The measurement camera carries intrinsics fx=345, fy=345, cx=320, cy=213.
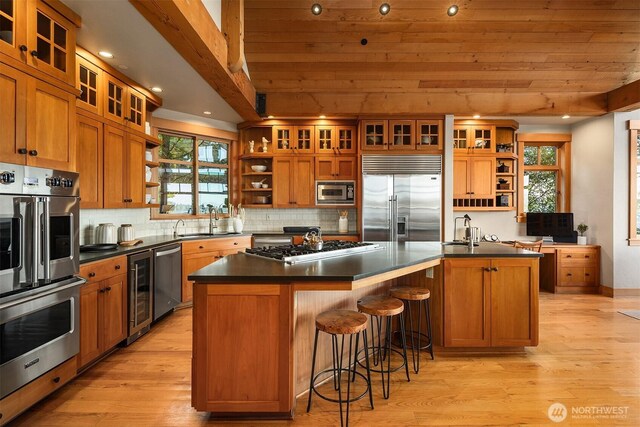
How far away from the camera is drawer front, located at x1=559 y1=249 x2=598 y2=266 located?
5332 millimetres

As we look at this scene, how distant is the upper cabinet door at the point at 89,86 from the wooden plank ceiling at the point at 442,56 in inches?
70.7

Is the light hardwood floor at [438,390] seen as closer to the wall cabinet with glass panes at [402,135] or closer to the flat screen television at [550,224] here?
the flat screen television at [550,224]

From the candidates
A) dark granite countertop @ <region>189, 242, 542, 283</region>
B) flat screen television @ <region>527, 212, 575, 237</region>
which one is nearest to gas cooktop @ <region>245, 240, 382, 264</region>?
dark granite countertop @ <region>189, 242, 542, 283</region>

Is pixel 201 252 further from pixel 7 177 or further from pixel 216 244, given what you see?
pixel 7 177

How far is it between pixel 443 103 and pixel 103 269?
468 cm

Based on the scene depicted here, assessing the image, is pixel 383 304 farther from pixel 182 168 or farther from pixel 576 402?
pixel 182 168

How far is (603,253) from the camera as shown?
5285 millimetres

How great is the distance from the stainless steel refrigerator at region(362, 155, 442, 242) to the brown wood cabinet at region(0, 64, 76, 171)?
3.66 meters

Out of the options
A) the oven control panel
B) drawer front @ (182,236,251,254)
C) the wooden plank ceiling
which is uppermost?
the wooden plank ceiling

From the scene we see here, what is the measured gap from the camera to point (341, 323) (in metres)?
2.11

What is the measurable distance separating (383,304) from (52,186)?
93.3 inches

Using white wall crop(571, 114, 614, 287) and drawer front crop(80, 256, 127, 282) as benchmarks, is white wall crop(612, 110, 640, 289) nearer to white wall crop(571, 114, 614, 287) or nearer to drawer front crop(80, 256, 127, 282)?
white wall crop(571, 114, 614, 287)

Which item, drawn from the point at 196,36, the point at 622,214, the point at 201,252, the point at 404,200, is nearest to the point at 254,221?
the point at 201,252

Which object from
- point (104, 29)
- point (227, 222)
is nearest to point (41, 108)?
point (104, 29)
